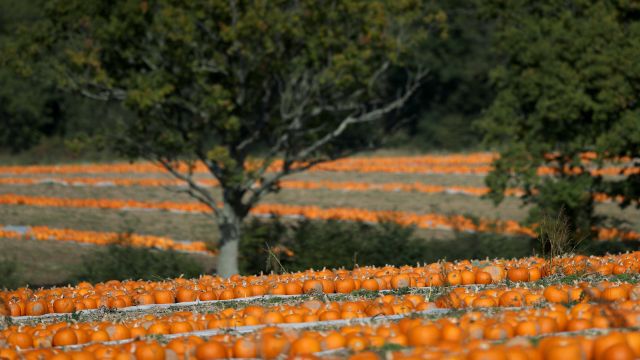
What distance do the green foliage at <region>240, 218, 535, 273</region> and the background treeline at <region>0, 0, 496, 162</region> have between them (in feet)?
123

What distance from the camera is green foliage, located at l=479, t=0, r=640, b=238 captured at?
2384 centimetres

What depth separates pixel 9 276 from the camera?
22.5m

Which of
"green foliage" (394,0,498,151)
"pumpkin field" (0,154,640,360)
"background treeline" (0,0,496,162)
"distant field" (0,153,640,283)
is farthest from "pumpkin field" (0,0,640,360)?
"background treeline" (0,0,496,162)

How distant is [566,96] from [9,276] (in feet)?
40.7

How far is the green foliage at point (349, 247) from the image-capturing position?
24.1 meters

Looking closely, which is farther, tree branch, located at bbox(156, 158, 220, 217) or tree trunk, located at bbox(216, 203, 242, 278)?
tree trunk, located at bbox(216, 203, 242, 278)

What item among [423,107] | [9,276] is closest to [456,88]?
[423,107]

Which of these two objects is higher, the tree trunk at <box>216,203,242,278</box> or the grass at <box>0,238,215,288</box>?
the tree trunk at <box>216,203,242,278</box>

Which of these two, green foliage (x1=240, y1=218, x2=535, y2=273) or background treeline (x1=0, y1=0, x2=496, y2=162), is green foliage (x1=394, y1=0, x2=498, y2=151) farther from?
green foliage (x1=240, y1=218, x2=535, y2=273)

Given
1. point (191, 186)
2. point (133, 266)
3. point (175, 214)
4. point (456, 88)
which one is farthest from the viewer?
point (456, 88)

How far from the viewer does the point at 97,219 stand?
35.2m

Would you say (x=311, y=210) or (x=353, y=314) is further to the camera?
(x=311, y=210)

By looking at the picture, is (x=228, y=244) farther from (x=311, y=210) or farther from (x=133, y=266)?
(x=311, y=210)

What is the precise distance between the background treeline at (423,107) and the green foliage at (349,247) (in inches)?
1479
